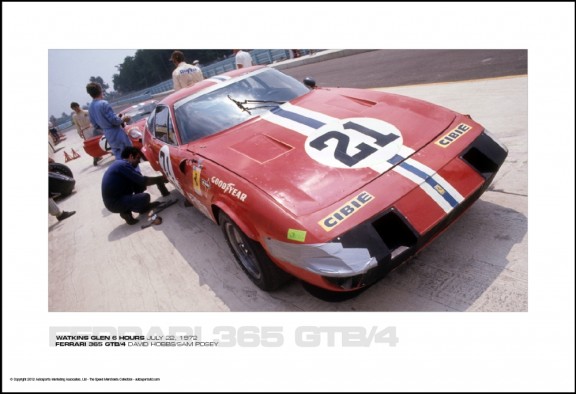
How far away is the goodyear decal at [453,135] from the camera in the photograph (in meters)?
2.01

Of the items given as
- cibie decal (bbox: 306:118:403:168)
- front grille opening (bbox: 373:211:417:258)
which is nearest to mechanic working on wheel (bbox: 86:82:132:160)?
cibie decal (bbox: 306:118:403:168)

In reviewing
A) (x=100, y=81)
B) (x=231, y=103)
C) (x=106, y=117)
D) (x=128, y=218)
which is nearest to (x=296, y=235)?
(x=231, y=103)

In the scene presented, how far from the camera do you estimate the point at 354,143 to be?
2.07 metres

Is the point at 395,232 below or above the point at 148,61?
below

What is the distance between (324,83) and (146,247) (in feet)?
22.1

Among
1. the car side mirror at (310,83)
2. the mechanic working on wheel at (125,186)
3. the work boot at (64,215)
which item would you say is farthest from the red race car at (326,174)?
the work boot at (64,215)

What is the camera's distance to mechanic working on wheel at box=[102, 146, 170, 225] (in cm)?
341

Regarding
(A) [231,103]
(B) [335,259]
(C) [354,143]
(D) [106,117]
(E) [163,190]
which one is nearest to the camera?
(B) [335,259]

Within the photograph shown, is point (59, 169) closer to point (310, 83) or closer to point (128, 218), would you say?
point (128, 218)

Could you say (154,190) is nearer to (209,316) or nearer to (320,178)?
(209,316)

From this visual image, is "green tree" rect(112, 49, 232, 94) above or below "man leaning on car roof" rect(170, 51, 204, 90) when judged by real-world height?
above

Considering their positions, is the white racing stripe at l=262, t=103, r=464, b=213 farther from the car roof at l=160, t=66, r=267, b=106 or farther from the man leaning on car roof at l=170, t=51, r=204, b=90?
the man leaning on car roof at l=170, t=51, r=204, b=90

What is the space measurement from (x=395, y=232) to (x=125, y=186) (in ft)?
9.72

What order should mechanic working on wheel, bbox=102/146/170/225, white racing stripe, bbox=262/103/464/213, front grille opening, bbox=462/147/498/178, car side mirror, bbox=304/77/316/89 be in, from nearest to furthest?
white racing stripe, bbox=262/103/464/213 < front grille opening, bbox=462/147/498/178 < car side mirror, bbox=304/77/316/89 < mechanic working on wheel, bbox=102/146/170/225
